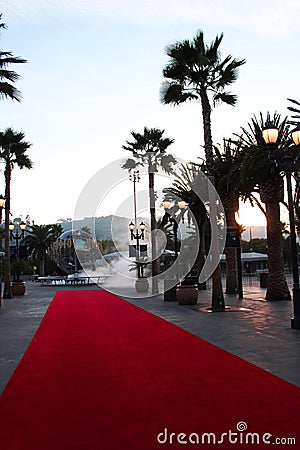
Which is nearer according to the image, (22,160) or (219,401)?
(219,401)

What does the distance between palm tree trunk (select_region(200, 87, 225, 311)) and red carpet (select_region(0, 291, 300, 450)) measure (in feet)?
22.1

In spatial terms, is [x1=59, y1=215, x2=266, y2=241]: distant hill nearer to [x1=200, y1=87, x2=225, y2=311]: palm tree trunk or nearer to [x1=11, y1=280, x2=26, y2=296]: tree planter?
[x1=11, y1=280, x2=26, y2=296]: tree planter

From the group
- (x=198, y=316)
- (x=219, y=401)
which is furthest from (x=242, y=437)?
(x=198, y=316)

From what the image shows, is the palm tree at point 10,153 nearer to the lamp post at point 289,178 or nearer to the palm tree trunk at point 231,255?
the palm tree trunk at point 231,255

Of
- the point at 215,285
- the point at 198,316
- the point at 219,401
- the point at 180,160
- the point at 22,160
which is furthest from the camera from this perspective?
the point at 180,160

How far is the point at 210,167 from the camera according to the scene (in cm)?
1736

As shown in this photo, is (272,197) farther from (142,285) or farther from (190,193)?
(142,285)

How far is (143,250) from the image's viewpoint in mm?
33969

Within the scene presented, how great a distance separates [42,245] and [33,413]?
64.4 meters

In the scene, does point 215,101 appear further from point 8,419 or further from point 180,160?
point 8,419

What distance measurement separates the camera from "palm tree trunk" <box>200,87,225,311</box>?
16.5 meters

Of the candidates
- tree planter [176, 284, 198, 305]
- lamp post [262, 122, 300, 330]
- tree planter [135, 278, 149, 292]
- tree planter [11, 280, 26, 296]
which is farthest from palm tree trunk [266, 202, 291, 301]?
tree planter [11, 280, 26, 296]

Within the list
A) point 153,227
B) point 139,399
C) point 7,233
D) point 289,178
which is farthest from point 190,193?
point 139,399

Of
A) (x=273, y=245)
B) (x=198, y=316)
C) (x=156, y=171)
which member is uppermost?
(x=156, y=171)
